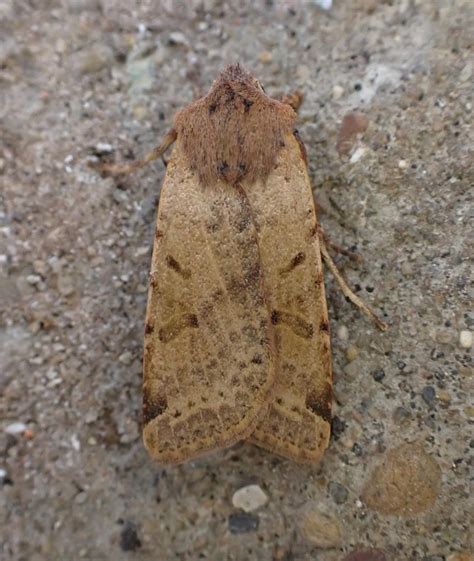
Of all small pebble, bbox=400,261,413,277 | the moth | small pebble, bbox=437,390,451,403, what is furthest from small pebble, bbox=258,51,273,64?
small pebble, bbox=437,390,451,403

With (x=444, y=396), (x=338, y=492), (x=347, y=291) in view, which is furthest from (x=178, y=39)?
(x=338, y=492)

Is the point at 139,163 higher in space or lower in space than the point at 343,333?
higher

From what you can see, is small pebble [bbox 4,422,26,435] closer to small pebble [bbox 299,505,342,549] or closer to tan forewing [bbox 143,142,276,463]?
tan forewing [bbox 143,142,276,463]

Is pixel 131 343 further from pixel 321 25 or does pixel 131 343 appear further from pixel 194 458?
pixel 321 25

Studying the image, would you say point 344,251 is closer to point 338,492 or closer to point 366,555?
point 338,492

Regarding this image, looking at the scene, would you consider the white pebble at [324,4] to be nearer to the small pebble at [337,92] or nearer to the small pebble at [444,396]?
the small pebble at [337,92]

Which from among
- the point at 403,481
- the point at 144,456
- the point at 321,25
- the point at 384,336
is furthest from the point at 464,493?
the point at 321,25
